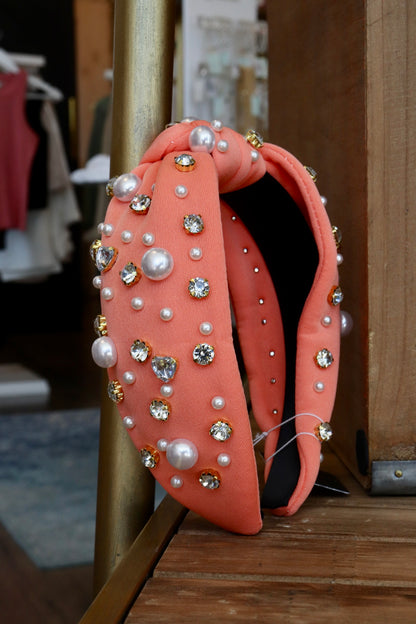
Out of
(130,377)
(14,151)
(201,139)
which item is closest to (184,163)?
(201,139)

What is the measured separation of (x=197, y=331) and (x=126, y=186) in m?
0.10

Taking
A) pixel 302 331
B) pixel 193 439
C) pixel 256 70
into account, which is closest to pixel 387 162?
pixel 302 331

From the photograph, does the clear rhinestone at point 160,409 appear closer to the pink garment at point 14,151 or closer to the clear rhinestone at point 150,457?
the clear rhinestone at point 150,457

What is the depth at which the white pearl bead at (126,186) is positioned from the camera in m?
0.44

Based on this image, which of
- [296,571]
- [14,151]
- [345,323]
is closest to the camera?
[296,571]

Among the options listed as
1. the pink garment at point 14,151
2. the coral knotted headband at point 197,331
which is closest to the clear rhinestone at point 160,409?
the coral knotted headband at point 197,331

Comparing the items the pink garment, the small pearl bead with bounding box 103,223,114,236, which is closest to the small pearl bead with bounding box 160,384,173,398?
the small pearl bead with bounding box 103,223,114,236

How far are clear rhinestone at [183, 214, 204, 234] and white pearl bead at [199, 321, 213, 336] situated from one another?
5 centimetres

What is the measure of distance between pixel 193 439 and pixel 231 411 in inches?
1.0

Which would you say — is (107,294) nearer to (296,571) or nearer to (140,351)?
(140,351)

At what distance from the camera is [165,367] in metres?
0.40

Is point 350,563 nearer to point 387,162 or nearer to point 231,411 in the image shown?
point 231,411

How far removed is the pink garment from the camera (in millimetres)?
2662

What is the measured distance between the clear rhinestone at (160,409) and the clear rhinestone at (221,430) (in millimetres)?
26
